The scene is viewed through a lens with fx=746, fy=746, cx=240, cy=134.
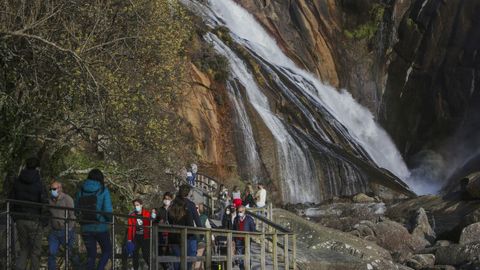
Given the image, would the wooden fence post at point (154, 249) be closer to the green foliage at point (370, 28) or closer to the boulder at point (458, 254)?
the boulder at point (458, 254)

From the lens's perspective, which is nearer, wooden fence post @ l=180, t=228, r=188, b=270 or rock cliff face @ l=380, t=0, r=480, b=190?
wooden fence post @ l=180, t=228, r=188, b=270

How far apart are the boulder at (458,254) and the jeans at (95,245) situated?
1350 centimetres

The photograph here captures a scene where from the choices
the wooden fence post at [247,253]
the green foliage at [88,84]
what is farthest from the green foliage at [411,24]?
the wooden fence post at [247,253]

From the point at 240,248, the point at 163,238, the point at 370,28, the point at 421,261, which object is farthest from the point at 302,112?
the point at 163,238

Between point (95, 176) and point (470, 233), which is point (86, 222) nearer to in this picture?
point (95, 176)

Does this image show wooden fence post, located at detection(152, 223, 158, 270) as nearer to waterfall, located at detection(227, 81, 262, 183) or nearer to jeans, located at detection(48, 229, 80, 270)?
jeans, located at detection(48, 229, 80, 270)

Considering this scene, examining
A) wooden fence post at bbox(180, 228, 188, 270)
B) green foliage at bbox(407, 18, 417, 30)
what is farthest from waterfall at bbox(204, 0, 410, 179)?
wooden fence post at bbox(180, 228, 188, 270)

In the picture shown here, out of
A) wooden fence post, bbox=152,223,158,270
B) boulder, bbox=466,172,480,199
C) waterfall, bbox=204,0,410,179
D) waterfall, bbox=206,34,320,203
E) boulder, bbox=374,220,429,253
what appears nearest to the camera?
wooden fence post, bbox=152,223,158,270

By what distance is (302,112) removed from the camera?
42.2 m

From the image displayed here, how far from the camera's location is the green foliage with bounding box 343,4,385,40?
59741 millimetres

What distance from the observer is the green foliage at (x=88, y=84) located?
49.0 ft

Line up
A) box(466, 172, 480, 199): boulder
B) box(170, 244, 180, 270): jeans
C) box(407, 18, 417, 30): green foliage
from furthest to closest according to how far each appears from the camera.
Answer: box(407, 18, 417, 30): green foliage < box(466, 172, 480, 199): boulder < box(170, 244, 180, 270): jeans

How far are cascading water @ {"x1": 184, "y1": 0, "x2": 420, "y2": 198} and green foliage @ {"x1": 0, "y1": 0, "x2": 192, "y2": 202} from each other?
58.5 ft

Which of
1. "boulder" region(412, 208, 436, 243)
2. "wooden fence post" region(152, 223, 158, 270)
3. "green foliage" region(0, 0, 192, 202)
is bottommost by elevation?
"wooden fence post" region(152, 223, 158, 270)
